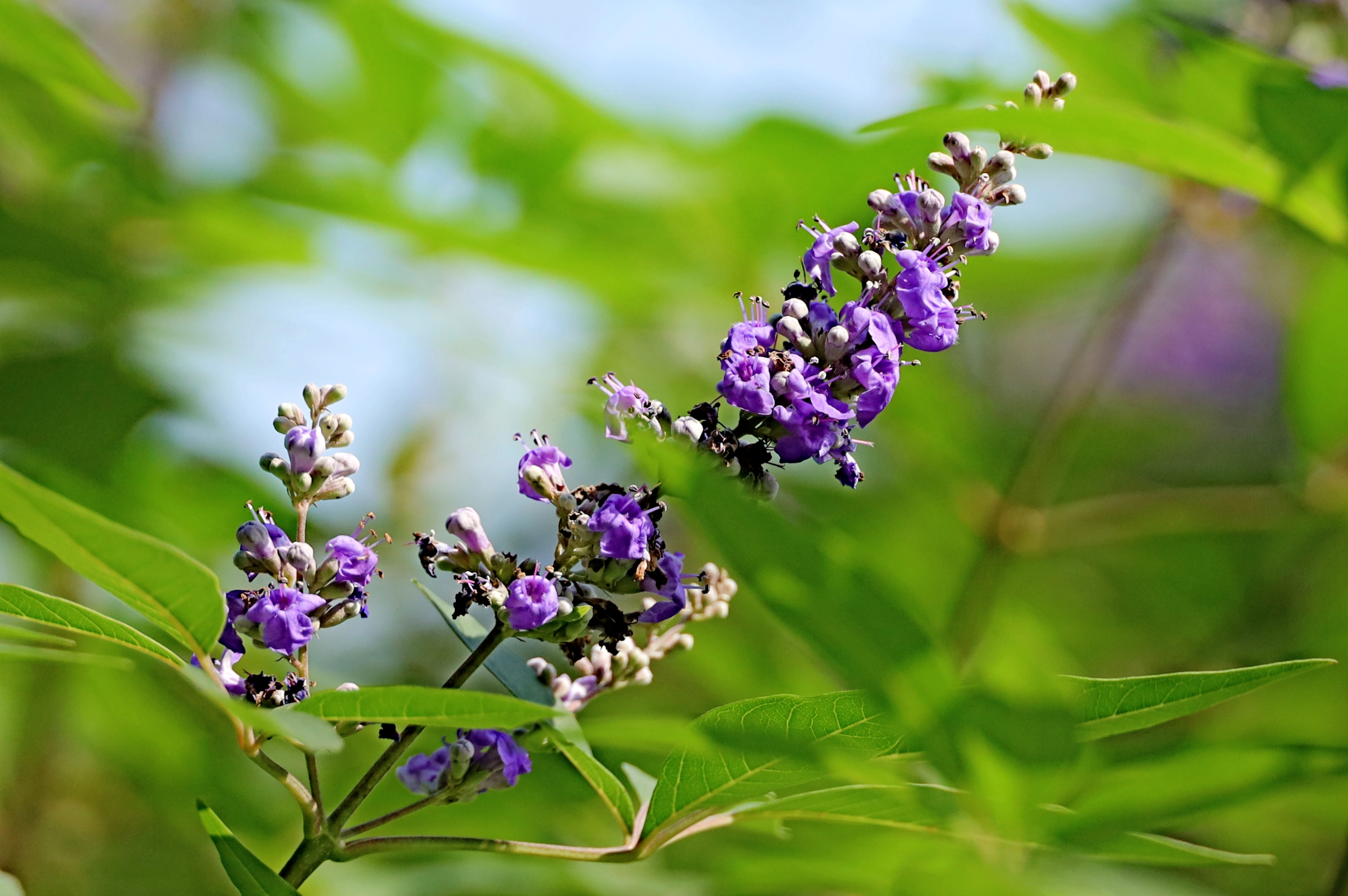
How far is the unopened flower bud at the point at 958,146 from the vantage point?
1896 millimetres

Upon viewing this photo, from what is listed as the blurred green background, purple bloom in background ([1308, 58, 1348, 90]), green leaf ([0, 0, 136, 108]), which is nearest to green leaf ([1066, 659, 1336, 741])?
the blurred green background

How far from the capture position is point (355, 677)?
3.86 metres

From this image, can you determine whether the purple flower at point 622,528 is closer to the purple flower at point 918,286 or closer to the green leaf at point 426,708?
the green leaf at point 426,708

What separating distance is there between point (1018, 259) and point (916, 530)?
1.30m

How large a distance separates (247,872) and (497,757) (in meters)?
0.40

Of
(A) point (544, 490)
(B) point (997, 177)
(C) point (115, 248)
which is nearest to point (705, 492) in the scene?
(A) point (544, 490)

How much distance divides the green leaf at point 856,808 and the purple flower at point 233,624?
0.83 m

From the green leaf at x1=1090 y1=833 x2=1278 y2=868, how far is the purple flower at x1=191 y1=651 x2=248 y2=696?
1292 mm

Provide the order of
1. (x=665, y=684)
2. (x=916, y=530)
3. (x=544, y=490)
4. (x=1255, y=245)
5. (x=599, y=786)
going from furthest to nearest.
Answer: (x=1255, y=245)
(x=665, y=684)
(x=916, y=530)
(x=544, y=490)
(x=599, y=786)

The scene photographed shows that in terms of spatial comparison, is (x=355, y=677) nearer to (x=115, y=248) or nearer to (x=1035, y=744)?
(x=115, y=248)

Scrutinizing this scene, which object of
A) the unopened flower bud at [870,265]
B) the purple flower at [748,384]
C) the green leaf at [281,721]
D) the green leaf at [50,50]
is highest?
the green leaf at [50,50]

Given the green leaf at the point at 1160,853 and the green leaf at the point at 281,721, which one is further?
the green leaf at the point at 1160,853

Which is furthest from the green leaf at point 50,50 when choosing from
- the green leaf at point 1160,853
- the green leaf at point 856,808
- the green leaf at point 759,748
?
the green leaf at point 1160,853

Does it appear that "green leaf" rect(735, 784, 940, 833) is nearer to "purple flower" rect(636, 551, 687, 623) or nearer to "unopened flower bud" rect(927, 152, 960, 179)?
"purple flower" rect(636, 551, 687, 623)
